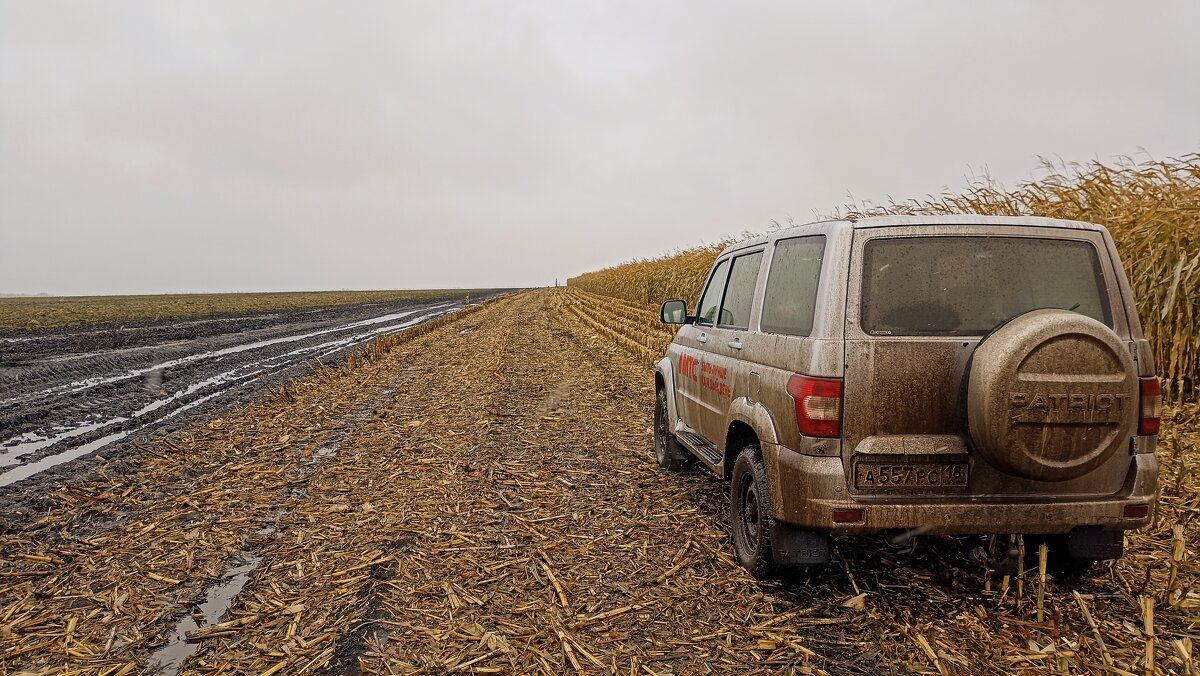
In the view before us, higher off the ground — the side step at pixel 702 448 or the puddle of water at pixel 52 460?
the side step at pixel 702 448

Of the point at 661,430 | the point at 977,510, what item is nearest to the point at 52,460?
the point at 661,430

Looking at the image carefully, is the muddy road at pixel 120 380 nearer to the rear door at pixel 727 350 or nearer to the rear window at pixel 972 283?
the rear door at pixel 727 350

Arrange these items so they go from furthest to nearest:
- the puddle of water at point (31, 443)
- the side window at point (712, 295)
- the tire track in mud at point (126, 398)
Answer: the tire track in mud at point (126, 398) → the puddle of water at point (31, 443) → the side window at point (712, 295)

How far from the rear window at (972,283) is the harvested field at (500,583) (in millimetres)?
1471

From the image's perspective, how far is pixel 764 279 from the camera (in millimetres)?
4172

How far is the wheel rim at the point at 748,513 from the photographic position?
3930 mm

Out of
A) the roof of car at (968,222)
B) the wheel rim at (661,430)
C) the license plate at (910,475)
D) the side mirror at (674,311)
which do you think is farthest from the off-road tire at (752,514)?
the wheel rim at (661,430)

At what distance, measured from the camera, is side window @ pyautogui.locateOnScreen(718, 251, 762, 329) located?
4.52 m

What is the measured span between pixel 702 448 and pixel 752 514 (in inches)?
42.2

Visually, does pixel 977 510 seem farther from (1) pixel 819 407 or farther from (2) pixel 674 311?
(2) pixel 674 311

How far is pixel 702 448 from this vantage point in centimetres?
500

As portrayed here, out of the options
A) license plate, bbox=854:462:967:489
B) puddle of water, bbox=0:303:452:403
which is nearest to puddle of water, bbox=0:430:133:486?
puddle of water, bbox=0:303:452:403

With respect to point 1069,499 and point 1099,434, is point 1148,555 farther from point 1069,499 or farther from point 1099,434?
point 1099,434

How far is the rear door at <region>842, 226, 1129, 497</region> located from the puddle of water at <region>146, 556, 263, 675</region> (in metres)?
3.51
